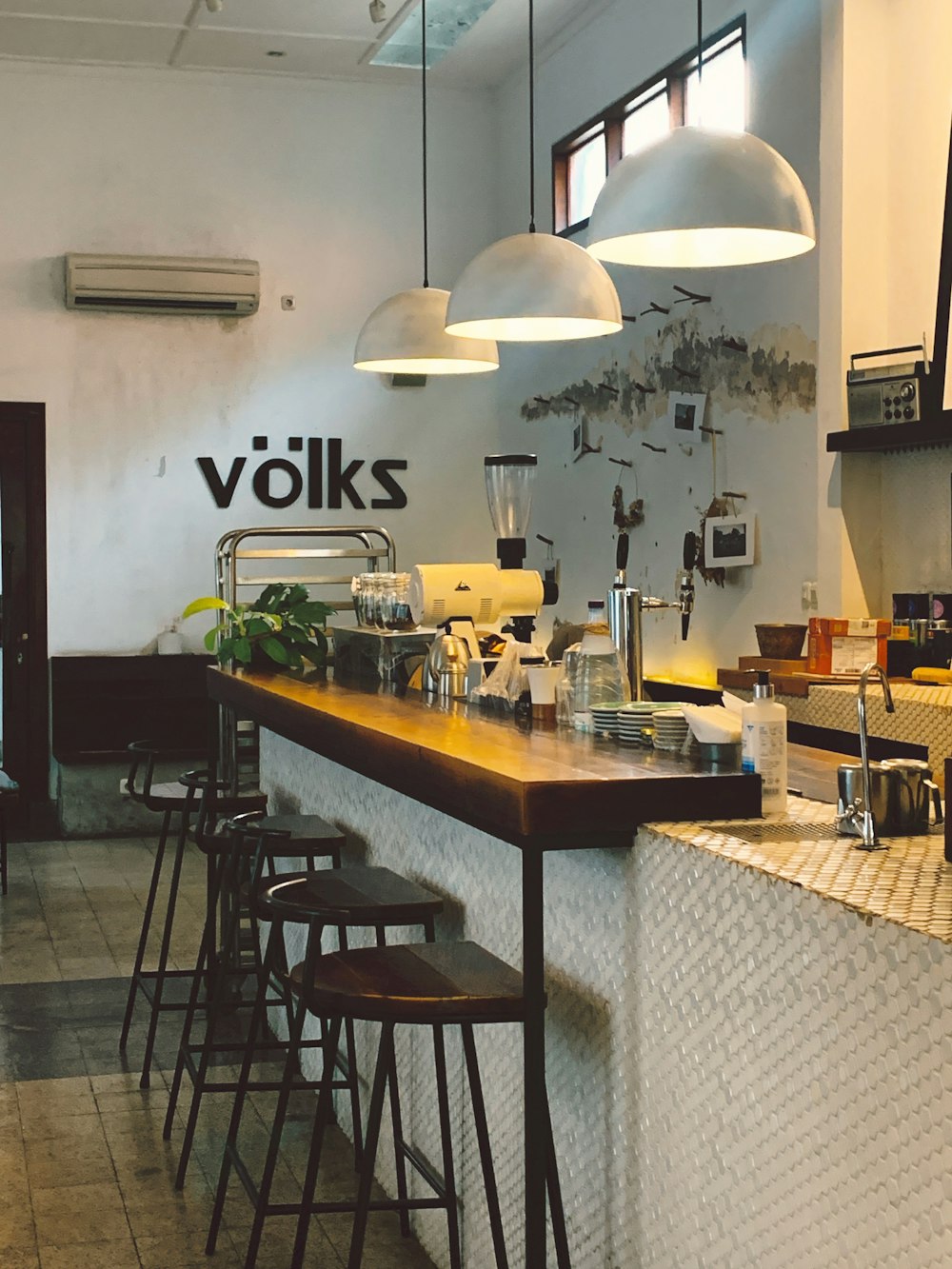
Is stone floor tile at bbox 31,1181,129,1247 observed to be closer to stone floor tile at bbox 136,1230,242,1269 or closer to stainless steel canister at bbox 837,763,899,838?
stone floor tile at bbox 136,1230,242,1269

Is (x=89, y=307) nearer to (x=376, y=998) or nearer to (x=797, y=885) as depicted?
(x=376, y=998)

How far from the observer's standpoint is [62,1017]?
4867 millimetres

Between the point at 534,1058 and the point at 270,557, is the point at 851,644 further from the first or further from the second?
the point at 534,1058

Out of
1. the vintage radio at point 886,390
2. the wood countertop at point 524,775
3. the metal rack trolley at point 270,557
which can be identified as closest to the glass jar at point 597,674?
the wood countertop at point 524,775

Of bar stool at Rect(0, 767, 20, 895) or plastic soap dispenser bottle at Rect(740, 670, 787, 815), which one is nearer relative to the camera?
plastic soap dispenser bottle at Rect(740, 670, 787, 815)

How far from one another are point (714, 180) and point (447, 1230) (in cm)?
217

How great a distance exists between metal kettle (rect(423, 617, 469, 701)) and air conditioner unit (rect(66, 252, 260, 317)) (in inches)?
196

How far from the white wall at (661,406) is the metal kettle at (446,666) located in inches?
88.6

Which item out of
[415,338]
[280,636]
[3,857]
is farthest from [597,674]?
[3,857]

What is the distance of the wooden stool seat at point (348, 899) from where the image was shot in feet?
8.36

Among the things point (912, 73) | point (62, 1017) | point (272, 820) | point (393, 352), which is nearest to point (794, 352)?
point (912, 73)

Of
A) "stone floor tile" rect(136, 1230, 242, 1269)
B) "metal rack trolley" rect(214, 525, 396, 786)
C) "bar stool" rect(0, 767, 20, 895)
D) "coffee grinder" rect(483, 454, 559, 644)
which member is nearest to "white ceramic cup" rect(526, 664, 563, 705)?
"coffee grinder" rect(483, 454, 559, 644)

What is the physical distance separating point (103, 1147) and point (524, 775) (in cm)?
211

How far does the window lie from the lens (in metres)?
6.36
